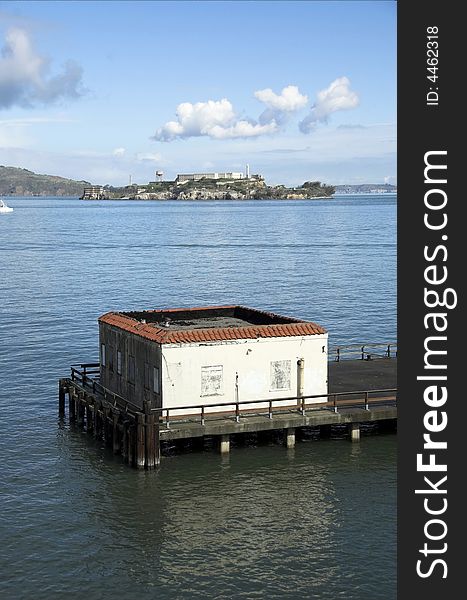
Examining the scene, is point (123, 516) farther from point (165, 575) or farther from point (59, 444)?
point (59, 444)

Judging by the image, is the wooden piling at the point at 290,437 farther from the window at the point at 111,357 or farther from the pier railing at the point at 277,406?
the window at the point at 111,357

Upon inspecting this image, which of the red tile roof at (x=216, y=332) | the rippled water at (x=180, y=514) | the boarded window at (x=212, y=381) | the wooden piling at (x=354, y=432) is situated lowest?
the rippled water at (x=180, y=514)

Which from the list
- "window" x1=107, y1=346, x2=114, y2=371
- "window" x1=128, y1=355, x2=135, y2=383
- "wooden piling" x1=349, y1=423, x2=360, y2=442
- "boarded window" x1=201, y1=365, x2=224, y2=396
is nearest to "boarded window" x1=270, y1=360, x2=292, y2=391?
"boarded window" x1=201, y1=365, x2=224, y2=396

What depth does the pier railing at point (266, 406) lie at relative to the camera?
39.8m

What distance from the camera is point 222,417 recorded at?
40.1 metres

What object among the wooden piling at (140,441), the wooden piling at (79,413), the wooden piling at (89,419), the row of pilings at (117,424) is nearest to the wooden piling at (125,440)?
the row of pilings at (117,424)

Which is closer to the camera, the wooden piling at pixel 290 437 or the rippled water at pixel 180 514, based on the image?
the rippled water at pixel 180 514

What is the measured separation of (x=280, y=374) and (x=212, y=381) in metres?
3.00

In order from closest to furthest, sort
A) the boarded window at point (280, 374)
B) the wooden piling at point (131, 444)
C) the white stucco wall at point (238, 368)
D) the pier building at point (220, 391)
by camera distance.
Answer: the wooden piling at point (131, 444) < the pier building at point (220, 391) < the white stucco wall at point (238, 368) < the boarded window at point (280, 374)

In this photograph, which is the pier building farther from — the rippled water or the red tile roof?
the rippled water

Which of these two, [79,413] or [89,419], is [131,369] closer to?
[89,419]

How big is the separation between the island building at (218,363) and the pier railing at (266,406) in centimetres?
26

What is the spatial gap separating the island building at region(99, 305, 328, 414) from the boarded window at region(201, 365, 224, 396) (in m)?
0.04

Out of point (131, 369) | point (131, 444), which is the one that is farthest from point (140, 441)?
point (131, 369)
